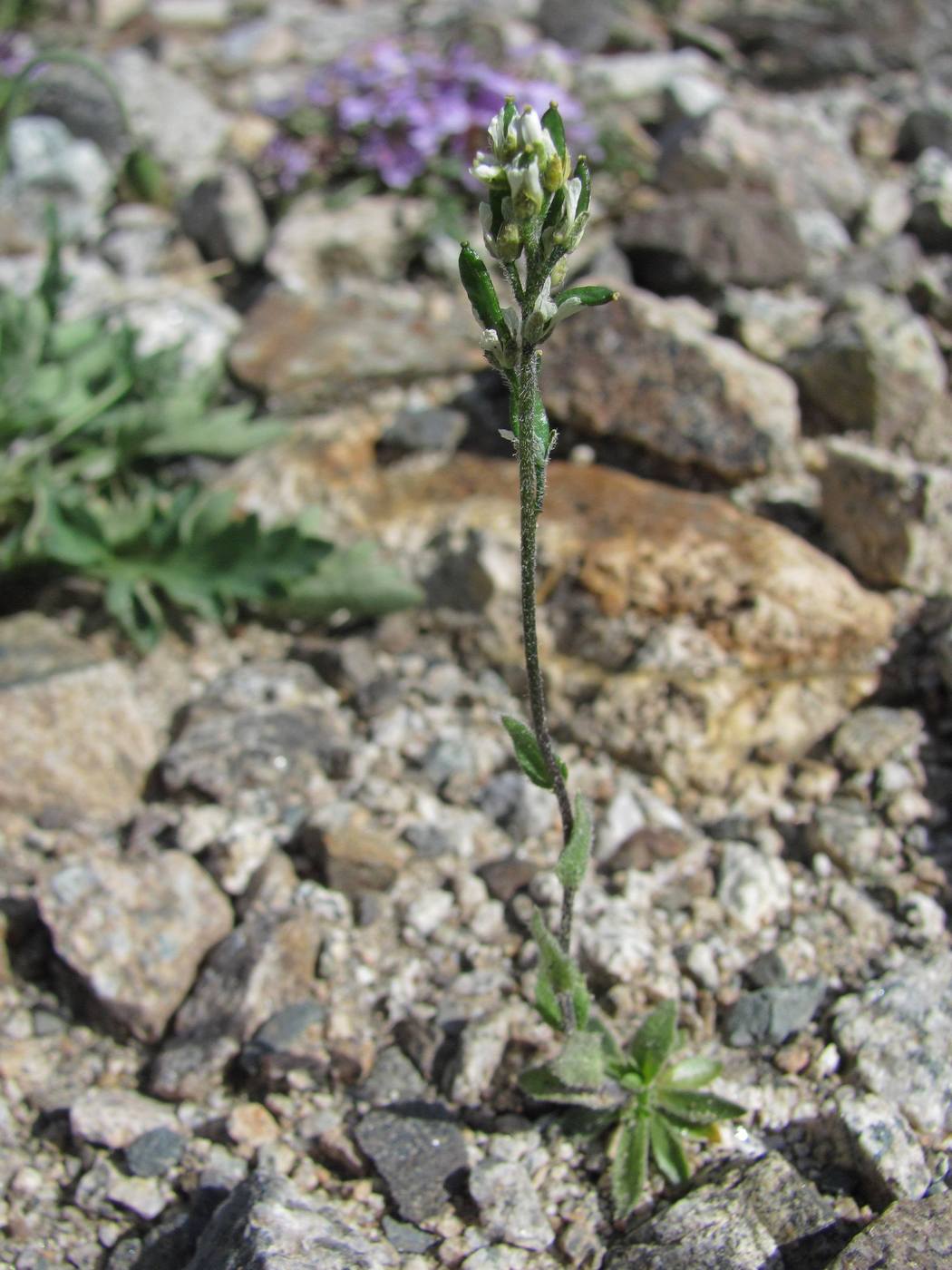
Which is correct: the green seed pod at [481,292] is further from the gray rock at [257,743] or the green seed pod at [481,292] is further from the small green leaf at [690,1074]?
the gray rock at [257,743]

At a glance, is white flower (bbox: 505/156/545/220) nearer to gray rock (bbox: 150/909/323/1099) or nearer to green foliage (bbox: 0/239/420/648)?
gray rock (bbox: 150/909/323/1099)

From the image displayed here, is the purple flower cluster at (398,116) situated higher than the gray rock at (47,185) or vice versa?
the purple flower cluster at (398,116)

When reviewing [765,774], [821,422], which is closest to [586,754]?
[765,774]

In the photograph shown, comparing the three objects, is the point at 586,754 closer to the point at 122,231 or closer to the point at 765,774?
the point at 765,774

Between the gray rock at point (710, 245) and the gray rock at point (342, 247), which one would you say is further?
the gray rock at point (342, 247)

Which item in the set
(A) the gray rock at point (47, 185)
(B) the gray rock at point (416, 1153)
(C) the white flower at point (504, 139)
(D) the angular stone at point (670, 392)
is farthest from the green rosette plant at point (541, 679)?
(A) the gray rock at point (47, 185)

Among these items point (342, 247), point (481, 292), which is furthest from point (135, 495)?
point (481, 292)
